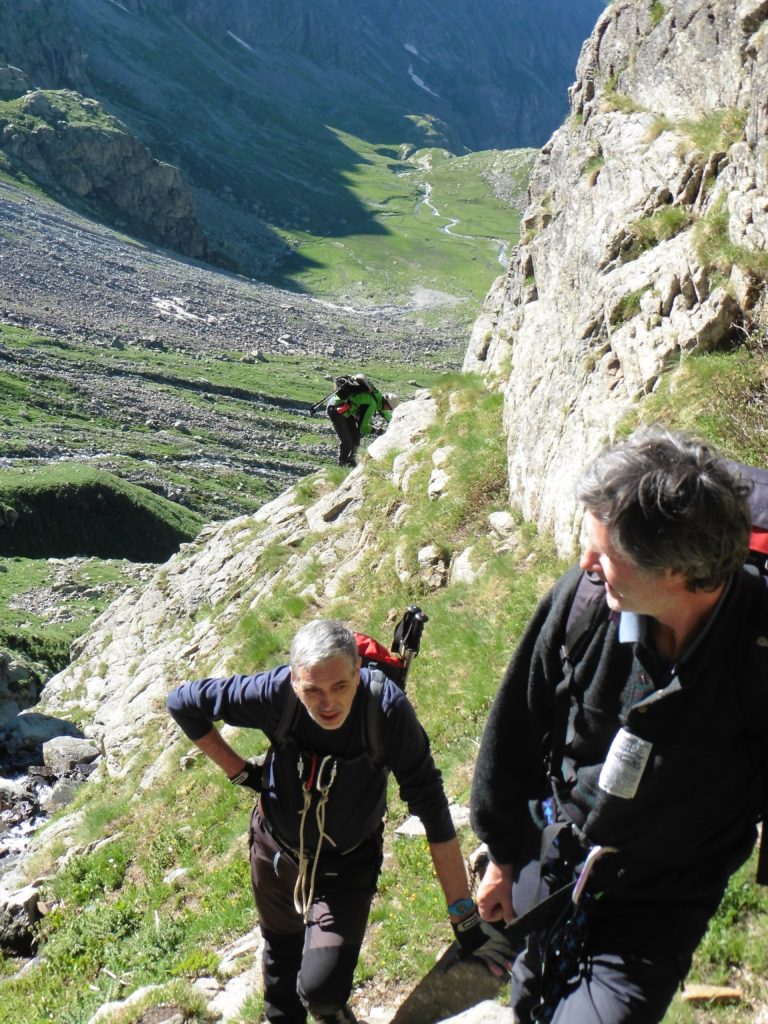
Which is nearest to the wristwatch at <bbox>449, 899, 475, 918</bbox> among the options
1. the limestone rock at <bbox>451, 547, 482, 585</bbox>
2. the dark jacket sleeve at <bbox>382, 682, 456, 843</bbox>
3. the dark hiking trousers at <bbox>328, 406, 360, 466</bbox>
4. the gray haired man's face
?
the dark jacket sleeve at <bbox>382, 682, 456, 843</bbox>

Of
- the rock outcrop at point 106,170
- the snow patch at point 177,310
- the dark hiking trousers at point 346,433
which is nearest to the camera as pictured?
the dark hiking trousers at point 346,433

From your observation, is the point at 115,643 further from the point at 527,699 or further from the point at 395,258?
the point at 395,258

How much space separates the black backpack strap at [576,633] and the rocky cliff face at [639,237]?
25.1 ft

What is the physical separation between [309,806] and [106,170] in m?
155

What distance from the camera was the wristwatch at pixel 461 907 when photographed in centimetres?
532

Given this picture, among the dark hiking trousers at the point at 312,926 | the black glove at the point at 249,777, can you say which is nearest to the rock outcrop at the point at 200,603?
the dark hiking trousers at the point at 312,926

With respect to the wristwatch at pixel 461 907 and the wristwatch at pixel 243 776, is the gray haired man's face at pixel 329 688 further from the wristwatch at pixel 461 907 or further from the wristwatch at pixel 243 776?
the wristwatch at pixel 461 907

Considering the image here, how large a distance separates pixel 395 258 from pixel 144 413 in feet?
391

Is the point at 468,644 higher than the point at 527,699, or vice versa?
the point at 527,699

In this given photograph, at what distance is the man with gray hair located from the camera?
3543mm

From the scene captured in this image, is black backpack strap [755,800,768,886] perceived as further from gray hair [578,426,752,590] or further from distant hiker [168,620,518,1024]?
distant hiker [168,620,518,1024]

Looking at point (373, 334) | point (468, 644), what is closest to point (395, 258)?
point (373, 334)

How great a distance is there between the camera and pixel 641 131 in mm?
16406

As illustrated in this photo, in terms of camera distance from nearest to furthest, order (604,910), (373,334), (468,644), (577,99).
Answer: (604,910) → (468,644) → (577,99) → (373,334)
